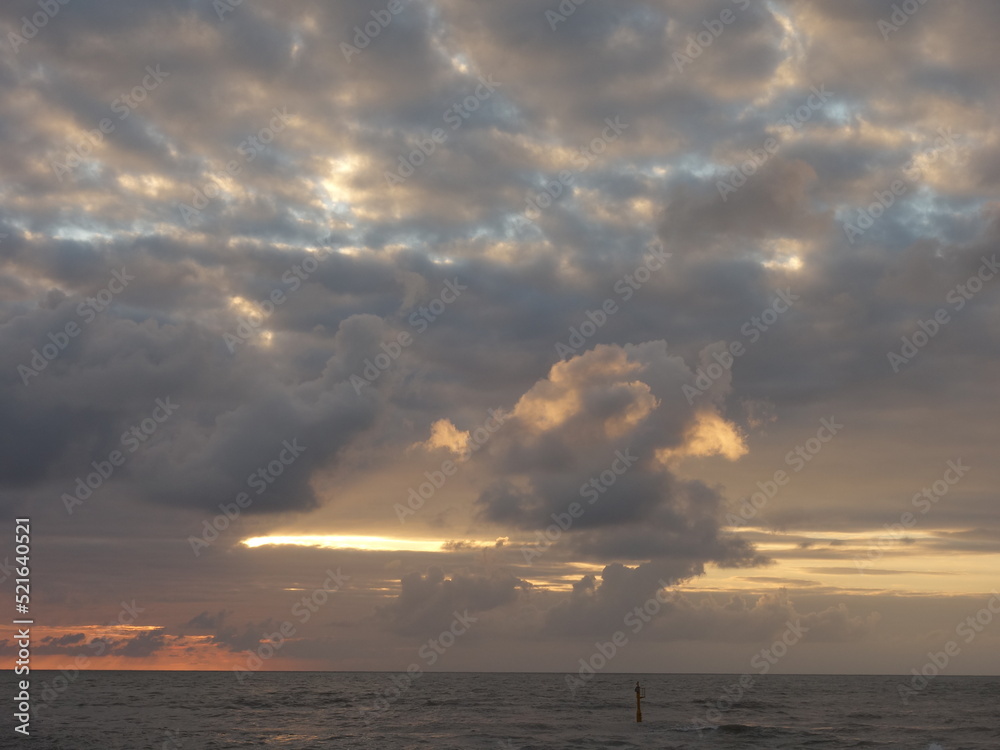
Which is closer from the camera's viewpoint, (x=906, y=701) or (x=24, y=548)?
(x=24, y=548)

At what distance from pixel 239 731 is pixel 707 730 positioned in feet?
160

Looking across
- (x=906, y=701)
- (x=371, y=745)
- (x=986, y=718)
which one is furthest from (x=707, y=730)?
(x=906, y=701)

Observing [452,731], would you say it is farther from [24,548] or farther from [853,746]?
[24,548]

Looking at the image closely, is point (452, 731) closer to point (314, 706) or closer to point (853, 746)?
point (853, 746)

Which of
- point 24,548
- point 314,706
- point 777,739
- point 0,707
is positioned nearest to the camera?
point 24,548

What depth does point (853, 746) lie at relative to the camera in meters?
77.1

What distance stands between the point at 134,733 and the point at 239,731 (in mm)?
10036

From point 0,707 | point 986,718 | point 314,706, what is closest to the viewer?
point 986,718

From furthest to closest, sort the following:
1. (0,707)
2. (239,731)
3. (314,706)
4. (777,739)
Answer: (314,706)
(0,707)
(239,731)
(777,739)

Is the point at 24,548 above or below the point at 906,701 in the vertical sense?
above

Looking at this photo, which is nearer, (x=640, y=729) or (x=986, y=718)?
(x=640, y=729)

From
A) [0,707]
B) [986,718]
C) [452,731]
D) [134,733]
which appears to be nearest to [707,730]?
[452,731]

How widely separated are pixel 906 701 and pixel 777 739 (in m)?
88.7

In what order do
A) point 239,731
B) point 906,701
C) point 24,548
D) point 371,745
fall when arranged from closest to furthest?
1. point 24,548
2. point 371,745
3. point 239,731
4. point 906,701
